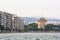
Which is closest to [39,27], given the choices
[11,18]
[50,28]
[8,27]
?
[50,28]

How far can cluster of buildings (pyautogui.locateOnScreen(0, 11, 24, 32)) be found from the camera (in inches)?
5137

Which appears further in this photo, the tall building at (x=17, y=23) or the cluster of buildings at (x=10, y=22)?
the tall building at (x=17, y=23)

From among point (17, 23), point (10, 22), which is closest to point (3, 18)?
point (10, 22)

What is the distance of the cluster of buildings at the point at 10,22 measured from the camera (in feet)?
428

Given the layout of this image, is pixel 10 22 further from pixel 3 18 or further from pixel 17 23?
pixel 17 23

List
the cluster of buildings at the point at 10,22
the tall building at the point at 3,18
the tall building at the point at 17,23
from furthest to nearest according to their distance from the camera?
1. the tall building at the point at 17,23
2. the tall building at the point at 3,18
3. the cluster of buildings at the point at 10,22

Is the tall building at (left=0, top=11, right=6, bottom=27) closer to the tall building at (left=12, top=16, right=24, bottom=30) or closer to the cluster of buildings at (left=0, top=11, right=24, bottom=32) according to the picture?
the cluster of buildings at (left=0, top=11, right=24, bottom=32)

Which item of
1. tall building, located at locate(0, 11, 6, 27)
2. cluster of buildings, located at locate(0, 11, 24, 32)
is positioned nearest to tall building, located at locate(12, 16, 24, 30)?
cluster of buildings, located at locate(0, 11, 24, 32)

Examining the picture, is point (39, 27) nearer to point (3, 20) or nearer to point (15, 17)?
point (15, 17)

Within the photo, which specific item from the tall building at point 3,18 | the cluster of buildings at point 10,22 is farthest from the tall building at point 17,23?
the tall building at point 3,18

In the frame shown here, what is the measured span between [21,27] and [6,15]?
8890mm

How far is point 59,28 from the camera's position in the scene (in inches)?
6422

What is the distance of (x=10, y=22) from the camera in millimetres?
137750

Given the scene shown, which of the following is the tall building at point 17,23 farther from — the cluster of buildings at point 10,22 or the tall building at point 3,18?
the tall building at point 3,18
